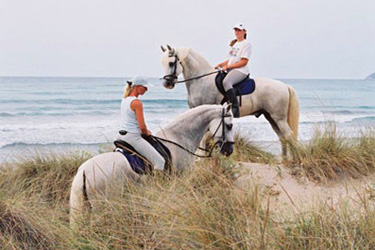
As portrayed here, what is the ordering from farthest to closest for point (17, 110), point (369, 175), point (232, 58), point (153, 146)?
Answer: point (17, 110) < point (232, 58) < point (369, 175) < point (153, 146)

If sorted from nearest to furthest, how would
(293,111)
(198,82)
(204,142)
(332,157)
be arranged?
(332,157), (204,142), (198,82), (293,111)

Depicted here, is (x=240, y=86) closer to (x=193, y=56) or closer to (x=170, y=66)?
(x=193, y=56)

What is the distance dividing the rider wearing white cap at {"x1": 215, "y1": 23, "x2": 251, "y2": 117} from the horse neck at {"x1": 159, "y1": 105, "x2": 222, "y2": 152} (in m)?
2.50

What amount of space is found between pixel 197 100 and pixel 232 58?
94cm

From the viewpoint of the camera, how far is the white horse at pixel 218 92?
836cm

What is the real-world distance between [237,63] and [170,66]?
1.13m

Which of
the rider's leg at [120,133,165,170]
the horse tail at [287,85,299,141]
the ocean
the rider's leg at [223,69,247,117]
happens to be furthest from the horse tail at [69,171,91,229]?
the ocean

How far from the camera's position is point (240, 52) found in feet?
26.7

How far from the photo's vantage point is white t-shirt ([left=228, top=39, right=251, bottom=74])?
809cm

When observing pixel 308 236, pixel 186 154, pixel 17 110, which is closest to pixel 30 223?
pixel 186 154

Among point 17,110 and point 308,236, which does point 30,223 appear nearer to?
point 308,236

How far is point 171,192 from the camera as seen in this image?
4.57m

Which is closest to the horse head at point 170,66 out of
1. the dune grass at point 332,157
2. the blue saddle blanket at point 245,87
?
the blue saddle blanket at point 245,87

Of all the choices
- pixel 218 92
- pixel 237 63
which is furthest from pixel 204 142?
pixel 237 63
